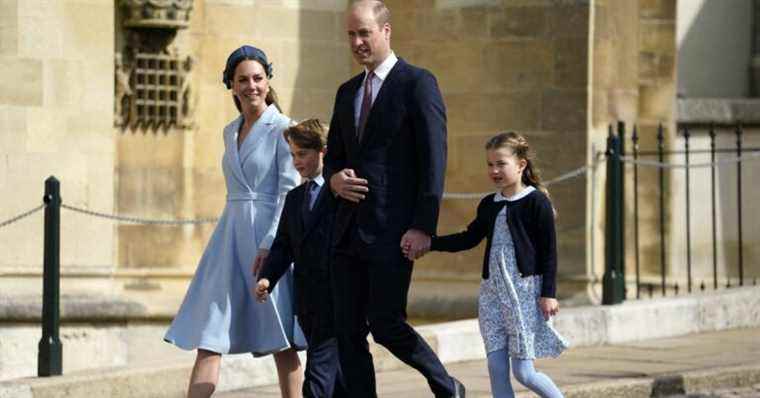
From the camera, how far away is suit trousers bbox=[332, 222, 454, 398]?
7625 mm

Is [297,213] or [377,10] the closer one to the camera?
[377,10]

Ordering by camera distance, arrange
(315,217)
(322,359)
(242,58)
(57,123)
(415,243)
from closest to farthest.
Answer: (415,243) → (322,359) → (315,217) → (242,58) → (57,123)

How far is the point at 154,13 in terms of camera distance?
1272 centimetres

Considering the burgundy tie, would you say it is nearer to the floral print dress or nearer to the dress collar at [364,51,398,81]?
the dress collar at [364,51,398,81]

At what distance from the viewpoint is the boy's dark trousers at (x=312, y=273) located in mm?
7898

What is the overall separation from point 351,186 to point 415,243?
0.31 meters

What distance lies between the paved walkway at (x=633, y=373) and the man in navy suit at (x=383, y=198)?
1870 mm

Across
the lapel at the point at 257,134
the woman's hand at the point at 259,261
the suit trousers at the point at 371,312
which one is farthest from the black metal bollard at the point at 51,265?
the suit trousers at the point at 371,312

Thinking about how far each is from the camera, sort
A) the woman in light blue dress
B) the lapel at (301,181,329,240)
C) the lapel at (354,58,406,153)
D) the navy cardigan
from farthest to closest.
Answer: the woman in light blue dress → the navy cardigan → the lapel at (301,181,329,240) → the lapel at (354,58,406,153)

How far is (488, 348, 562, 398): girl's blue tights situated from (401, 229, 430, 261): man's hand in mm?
803

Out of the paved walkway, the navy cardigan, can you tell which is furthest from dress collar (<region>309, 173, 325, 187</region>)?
the paved walkway

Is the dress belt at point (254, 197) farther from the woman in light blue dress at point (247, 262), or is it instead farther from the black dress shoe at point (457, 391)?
the black dress shoe at point (457, 391)

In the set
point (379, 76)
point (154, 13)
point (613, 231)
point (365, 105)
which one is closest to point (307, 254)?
point (365, 105)

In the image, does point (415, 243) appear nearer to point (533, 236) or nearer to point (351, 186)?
point (351, 186)
